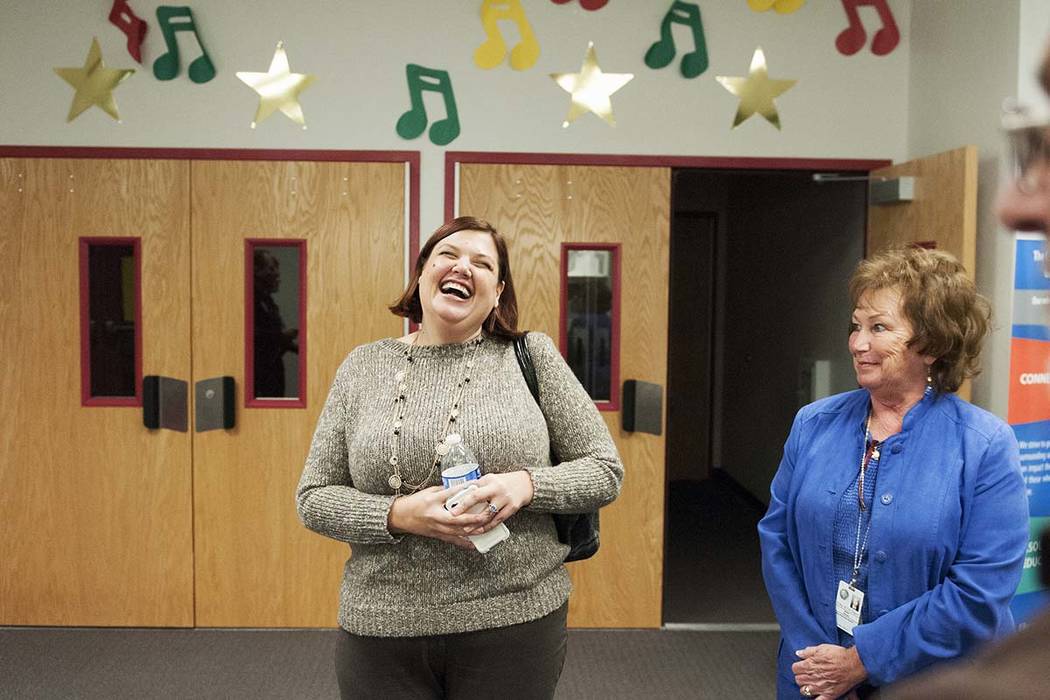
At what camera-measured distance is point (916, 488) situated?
1593 millimetres

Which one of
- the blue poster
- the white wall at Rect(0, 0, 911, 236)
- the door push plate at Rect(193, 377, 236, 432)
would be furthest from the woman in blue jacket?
the door push plate at Rect(193, 377, 236, 432)

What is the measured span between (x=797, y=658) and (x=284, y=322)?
99.2 inches

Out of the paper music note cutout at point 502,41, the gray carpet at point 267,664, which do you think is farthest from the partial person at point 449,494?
the paper music note cutout at point 502,41

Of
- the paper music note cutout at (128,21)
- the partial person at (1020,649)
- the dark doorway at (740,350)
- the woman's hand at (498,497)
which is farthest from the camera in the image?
the dark doorway at (740,350)

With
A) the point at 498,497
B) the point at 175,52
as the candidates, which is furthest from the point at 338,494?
the point at 175,52

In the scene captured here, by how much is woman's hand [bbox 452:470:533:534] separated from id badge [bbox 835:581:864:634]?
594mm

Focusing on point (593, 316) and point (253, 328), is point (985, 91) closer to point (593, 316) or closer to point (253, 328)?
point (593, 316)

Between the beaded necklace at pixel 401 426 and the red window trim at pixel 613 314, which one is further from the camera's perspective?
the red window trim at pixel 613 314

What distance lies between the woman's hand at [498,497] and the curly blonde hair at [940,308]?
2.43 ft

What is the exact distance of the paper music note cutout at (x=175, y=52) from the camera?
3.51 metres

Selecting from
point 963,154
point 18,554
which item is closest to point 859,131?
point 963,154

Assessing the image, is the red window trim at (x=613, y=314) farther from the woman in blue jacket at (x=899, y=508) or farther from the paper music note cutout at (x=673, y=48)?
the woman in blue jacket at (x=899, y=508)

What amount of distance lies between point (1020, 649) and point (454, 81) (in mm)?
3458

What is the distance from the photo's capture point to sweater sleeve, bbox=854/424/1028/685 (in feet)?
5.06
